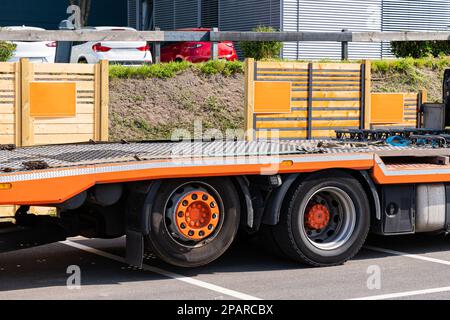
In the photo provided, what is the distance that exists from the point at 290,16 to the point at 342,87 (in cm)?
1115

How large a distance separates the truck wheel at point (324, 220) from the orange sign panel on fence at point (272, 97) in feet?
24.1

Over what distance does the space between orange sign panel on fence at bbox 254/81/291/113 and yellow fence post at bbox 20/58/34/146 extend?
14.7 ft

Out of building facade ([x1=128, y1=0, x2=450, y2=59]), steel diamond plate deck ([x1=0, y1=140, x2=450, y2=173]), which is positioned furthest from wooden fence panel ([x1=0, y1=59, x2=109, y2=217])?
building facade ([x1=128, y1=0, x2=450, y2=59])

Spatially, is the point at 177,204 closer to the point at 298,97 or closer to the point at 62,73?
the point at 62,73

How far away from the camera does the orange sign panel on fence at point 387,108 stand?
18.3 m

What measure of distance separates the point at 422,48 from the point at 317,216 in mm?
16740

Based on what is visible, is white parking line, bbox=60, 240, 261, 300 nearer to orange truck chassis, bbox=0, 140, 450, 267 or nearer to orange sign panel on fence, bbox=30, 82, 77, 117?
orange truck chassis, bbox=0, 140, 450, 267

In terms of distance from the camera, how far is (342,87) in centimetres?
1897

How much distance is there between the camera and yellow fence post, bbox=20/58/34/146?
14508 mm

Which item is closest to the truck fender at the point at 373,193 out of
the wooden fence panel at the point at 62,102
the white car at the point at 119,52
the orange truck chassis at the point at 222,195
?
the orange truck chassis at the point at 222,195

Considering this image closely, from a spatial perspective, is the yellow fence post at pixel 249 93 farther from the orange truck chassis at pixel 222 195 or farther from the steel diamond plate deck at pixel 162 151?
the orange truck chassis at pixel 222 195

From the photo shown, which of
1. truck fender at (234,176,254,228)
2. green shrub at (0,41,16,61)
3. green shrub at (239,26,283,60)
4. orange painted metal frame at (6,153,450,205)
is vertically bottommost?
truck fender at (234,176,254,228)

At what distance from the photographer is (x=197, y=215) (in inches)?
373

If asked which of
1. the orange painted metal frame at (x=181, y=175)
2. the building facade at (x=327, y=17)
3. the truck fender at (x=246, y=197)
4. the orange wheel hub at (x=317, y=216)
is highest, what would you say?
the building facade at (x=327, y=17)
